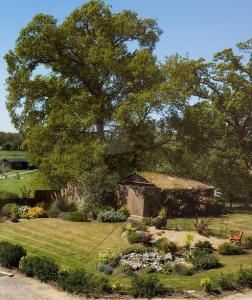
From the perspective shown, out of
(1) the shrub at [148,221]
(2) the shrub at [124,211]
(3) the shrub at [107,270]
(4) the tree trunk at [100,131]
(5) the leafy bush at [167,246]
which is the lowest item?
(3) the shrub at [107,270]

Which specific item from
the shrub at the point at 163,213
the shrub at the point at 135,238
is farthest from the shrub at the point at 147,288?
the shrub at the point at 163,213

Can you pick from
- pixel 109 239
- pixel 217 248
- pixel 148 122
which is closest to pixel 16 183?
pixel 148 122

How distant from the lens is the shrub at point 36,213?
38.2 meters

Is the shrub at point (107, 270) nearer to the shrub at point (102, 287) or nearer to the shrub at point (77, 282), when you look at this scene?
the shrub at point (77, 282)

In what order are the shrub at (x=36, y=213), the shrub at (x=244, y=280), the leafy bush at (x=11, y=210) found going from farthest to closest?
the shrub at (x=36, y=213) < the leafy bush at (x=11, y=210) < the shrub at (x=244, y=280)

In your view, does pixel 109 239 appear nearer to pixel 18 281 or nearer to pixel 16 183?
pixel 18 281

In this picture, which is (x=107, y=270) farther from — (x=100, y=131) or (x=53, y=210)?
(x=100, y=131)

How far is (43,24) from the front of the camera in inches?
1831

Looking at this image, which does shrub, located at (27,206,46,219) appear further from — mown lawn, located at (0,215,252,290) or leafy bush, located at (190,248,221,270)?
leafy bush, located at (190,248,221,270)

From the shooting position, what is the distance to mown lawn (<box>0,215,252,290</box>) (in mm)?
22688

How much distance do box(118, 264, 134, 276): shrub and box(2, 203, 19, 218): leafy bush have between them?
1628 cm

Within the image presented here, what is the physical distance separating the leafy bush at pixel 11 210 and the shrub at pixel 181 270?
1811 centimetres

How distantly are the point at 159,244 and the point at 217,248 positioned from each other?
121 inches

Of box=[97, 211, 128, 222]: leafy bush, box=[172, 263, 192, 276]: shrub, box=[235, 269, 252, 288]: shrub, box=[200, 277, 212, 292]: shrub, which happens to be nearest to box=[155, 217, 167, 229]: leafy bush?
box=[97, 211, 128, 222]: leafy bush
